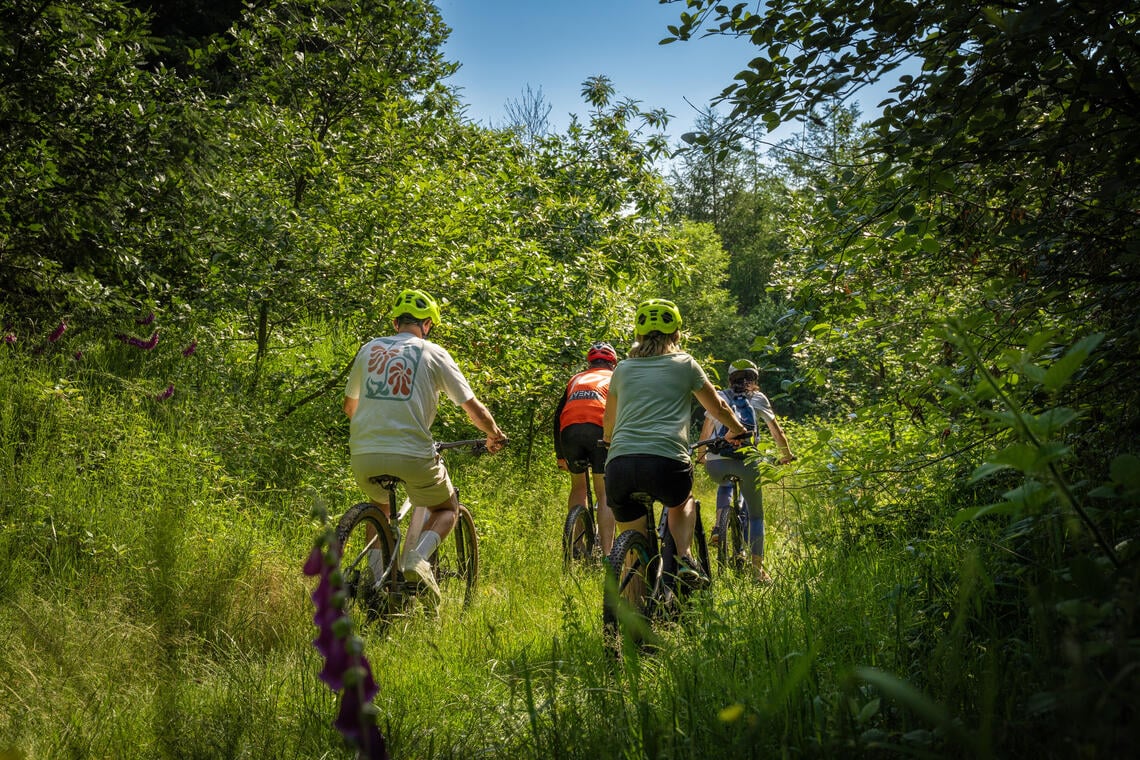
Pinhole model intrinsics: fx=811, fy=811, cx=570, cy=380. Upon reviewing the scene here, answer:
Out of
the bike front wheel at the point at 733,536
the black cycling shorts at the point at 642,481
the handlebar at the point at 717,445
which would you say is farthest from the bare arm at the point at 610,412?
the bike front wheel at the point at 733,536

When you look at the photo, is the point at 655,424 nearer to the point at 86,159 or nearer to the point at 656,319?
the point at 656,319

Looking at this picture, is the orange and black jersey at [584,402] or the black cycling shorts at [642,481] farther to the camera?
the orange and black jersey at [584,402]

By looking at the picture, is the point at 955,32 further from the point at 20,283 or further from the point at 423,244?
the point at 20,283

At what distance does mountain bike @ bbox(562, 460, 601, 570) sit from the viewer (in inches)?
290

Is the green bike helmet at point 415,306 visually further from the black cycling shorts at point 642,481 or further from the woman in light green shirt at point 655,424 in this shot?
the black cycling shorts at point 642,481

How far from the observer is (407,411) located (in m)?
5.28

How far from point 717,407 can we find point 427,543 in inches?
86.0

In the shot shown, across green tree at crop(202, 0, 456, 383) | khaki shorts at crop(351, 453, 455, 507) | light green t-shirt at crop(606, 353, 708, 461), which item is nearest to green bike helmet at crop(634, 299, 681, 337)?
light green t-shirt at crop(606, 353, 708, 461)

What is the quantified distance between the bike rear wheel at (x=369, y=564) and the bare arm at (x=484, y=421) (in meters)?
0.88

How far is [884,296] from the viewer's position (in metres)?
4.07

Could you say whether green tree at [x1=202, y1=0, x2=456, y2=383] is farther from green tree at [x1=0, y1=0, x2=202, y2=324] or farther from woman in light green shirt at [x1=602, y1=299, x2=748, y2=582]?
woman in light green shirt at [x1=602, y1=299, x2=748, y2=582]

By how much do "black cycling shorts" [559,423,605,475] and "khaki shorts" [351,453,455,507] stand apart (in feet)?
7.15

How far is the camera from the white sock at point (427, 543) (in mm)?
5499

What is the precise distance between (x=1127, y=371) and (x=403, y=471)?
13.0 feet
